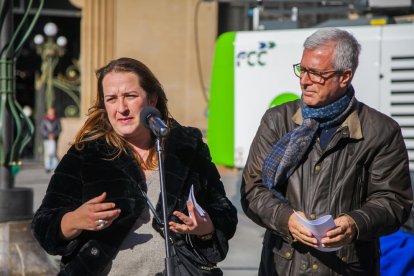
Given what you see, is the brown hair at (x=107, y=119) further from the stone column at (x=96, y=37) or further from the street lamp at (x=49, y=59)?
the street lamp at (x=49, y=59)

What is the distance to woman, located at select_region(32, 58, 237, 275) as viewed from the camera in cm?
320

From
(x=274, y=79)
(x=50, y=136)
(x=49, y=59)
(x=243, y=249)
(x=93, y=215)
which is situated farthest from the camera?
(x=49, y=59)

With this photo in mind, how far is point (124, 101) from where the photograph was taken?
3303 mm

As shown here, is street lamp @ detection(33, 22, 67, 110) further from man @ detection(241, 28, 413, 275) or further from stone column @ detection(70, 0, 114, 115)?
man @ detection(241, 28, 413, 275)

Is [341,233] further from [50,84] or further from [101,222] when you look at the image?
[50,84]

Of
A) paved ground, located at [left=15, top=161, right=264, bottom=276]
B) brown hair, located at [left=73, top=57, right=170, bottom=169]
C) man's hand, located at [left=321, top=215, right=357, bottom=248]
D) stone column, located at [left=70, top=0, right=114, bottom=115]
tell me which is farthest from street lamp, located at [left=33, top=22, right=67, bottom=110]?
man's hand, located at [left=321, top=215, right=357, bottom=248]

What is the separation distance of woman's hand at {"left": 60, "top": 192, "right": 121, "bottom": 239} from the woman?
1 cm

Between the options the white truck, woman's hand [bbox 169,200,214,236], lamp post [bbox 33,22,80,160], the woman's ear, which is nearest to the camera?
woman's hand [bbox 169,200,214,236]

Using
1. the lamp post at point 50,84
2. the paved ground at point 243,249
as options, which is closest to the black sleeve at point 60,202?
the paved ground at point 243,249

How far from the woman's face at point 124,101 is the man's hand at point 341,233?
868 mm

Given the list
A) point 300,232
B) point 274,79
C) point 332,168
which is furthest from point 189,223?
point 274,79

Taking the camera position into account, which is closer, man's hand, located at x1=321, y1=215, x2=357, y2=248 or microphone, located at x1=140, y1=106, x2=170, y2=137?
microphone, located at x1=140, y1=106, x2=170, y2=137

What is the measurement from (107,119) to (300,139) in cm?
81

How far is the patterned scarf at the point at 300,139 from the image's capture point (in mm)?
3305
